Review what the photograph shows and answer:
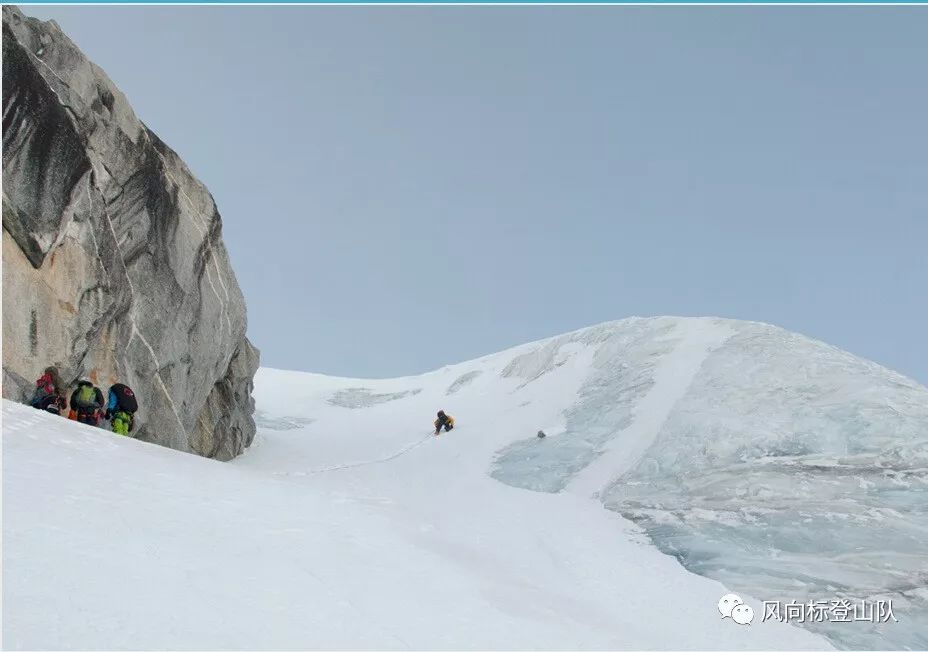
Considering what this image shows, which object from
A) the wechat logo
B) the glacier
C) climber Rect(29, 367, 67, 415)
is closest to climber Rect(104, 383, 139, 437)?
climber Rect(29, 367, 67, 415)

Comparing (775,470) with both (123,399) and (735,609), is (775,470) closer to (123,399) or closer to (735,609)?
(735,609)

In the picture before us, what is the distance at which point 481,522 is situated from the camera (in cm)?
1590

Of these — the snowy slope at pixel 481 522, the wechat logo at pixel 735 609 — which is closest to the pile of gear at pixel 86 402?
the snowy slope at pixel 481 522

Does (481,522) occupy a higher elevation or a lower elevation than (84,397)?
lower

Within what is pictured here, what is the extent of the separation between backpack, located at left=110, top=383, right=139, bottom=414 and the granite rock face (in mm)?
→ 1567

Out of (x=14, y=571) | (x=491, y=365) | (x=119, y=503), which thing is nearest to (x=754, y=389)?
(x=119, y=503)

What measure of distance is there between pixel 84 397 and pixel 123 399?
1458 mm

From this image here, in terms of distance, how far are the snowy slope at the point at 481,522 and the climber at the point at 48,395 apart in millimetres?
4691

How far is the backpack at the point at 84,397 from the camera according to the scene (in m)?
17.2

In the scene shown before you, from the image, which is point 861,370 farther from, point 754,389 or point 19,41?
point 19,41

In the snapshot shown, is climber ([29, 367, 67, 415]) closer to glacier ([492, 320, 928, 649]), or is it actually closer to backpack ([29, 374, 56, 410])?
backpack ([29, 374, 56, 410])

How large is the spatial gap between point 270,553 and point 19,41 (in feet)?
61.9

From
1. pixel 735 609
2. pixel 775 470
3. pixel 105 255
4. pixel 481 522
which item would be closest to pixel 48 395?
pixel 105 255

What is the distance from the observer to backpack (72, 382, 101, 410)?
17203 mm
